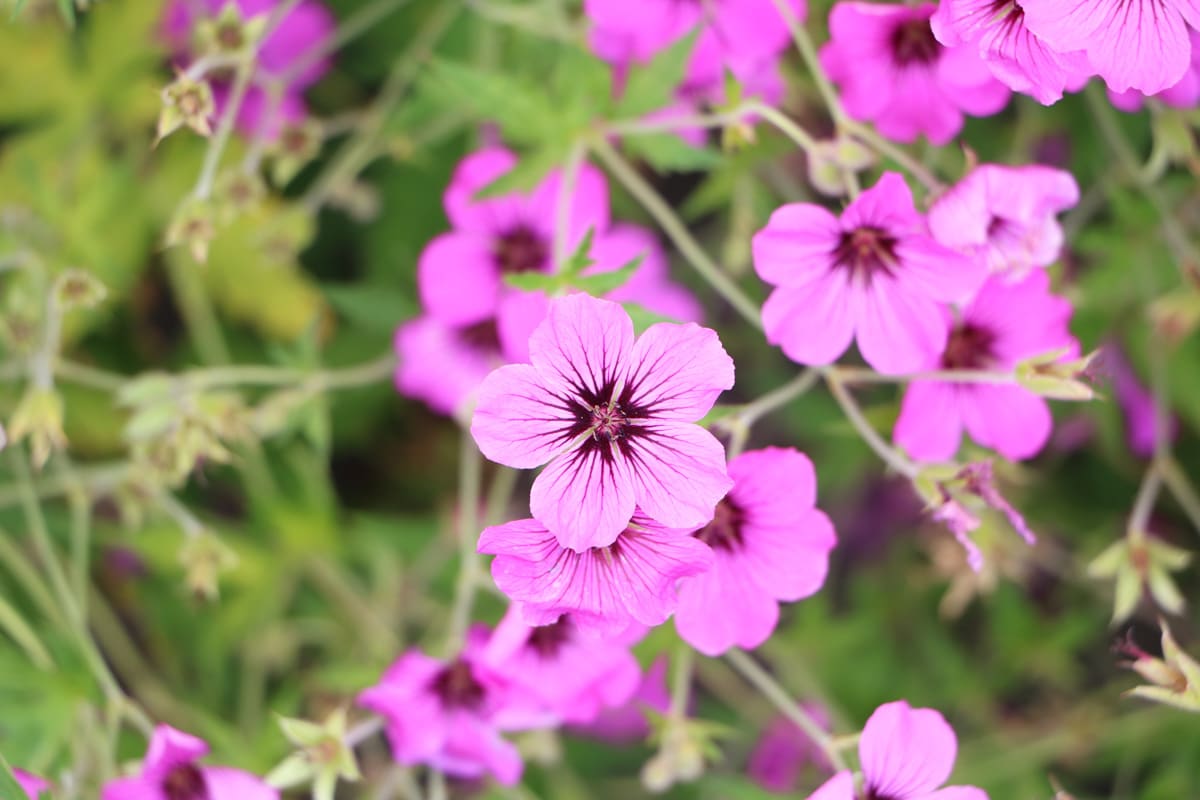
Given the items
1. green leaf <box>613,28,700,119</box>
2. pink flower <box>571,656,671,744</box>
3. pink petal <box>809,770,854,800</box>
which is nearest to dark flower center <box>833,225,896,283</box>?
green leaf <box>613,28,700,119</box>

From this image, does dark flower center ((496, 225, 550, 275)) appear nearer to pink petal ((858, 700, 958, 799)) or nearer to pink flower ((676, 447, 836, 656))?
pink flower ((676, 447, 836, 656))

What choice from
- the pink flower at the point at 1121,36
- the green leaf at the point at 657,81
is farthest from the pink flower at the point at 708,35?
the pink flower at the point at 1121,36

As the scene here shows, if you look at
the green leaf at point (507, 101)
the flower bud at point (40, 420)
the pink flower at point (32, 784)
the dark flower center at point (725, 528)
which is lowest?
the pink flower at point (32, 784)

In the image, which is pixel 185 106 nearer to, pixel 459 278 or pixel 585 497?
pixel 459 278

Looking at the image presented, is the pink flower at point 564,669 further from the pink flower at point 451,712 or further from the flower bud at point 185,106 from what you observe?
the flower bud at point 185,106

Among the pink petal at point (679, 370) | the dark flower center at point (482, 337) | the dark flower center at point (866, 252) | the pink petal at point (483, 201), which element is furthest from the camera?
the dark flower center at point (482, 337)

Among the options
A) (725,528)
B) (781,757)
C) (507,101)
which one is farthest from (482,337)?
(781,757)

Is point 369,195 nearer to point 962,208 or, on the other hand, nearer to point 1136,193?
point 962,208
